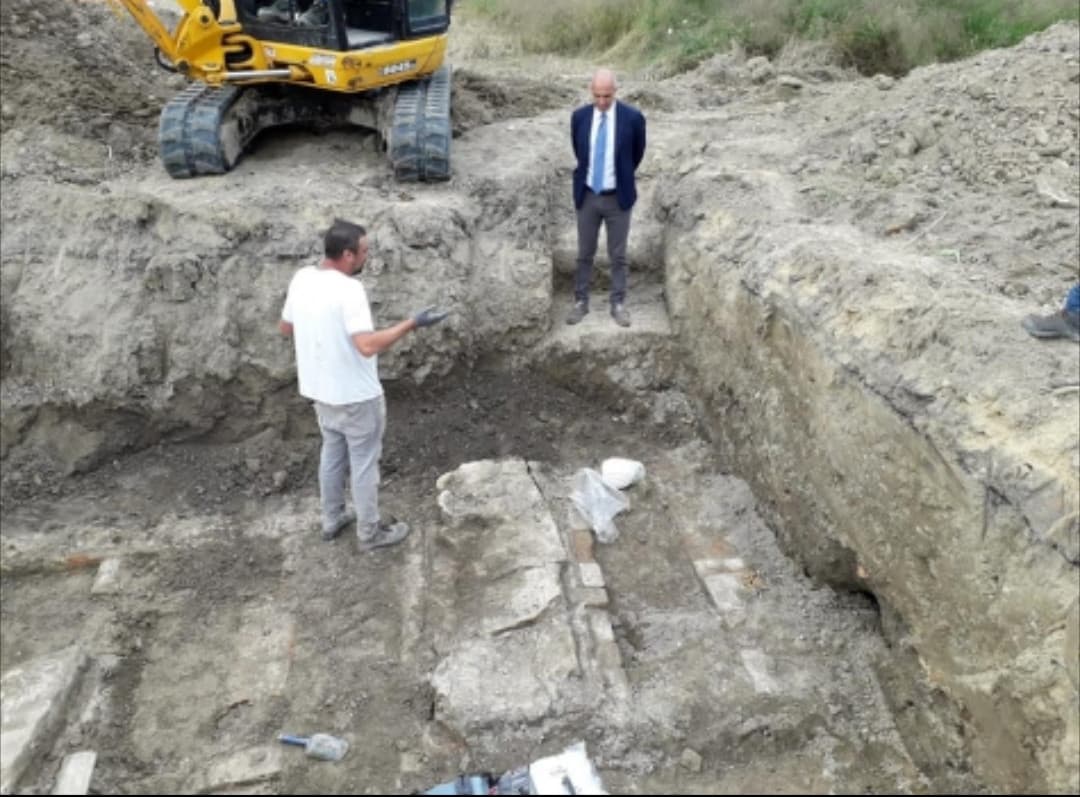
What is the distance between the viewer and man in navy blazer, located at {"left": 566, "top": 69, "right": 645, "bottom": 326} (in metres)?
5.88

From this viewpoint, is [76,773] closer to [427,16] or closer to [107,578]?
[107,578]

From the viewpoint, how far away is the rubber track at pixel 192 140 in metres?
6.62

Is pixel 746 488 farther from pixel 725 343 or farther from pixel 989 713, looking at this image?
pixel 989 713

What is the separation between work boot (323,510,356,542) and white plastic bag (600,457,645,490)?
1.53 meters

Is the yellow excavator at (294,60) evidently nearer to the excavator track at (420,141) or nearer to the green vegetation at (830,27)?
the excavator track at (420,141)

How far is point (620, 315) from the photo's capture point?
21.5 feet

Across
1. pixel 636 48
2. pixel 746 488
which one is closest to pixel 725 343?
pixel 746 488

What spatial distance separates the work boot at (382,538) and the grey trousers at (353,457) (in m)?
0.03

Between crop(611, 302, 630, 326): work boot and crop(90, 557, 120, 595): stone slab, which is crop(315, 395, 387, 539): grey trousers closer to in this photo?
crop(90, 557, 120, 595): stone slab

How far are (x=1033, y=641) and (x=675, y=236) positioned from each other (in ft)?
13.0

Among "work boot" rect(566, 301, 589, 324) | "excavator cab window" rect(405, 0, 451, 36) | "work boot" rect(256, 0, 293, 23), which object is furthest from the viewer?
"excavator cab window" rect(405, 0, 451, 36)

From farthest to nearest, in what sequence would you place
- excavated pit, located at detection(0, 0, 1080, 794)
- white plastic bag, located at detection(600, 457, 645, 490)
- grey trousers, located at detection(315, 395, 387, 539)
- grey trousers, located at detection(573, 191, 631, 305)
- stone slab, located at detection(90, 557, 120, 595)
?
grey trousers, located at detection(573, 191, 631, 305) → white plastic bag, located at detection(600, 457, 645, 490) → stone slab, located at detection(90, 557, 120, 595) → grey trousers, located at detection(315, 395, 387, 539) → excavated pit, located at detection(0, 0, 1080, 794)

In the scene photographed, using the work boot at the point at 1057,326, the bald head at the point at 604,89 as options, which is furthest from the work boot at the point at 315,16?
the work boot at the point at 1057,326

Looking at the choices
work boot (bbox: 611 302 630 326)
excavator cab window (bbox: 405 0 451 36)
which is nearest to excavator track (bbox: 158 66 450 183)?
excavator cab window (bbox: 405 0 451 36)
